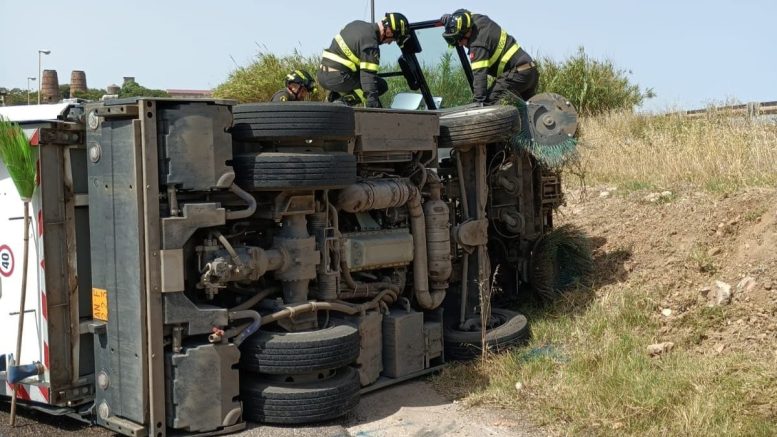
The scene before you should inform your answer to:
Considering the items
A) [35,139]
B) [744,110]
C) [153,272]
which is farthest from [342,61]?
[744,110]

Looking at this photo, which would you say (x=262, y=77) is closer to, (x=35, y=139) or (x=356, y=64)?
(x=356, y=64)

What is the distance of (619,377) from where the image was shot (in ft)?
19.1

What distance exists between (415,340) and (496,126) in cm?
181

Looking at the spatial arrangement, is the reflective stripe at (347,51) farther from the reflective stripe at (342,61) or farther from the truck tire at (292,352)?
the truck tire at (292,352)

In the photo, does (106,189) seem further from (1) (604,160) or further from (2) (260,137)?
(1) (604,160)

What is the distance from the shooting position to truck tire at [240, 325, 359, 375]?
5.33 metres

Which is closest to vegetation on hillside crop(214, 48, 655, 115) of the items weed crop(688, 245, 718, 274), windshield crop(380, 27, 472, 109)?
windshield crop(380, 27, 472, 109)

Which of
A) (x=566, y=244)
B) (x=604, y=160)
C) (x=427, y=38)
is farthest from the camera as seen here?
(x=604, y=160)

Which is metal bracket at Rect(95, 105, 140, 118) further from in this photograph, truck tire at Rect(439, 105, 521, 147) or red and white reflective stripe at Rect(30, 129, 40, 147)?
truck tire at Rect(439, 105, 521, 147)

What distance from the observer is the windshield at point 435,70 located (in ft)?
29.6

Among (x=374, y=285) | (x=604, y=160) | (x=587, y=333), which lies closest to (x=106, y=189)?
(x=374, y=285)

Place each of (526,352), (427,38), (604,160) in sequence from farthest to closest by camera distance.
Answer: (604,160), (427,38), (526,352)

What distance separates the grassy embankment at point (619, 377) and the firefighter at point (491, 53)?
2.17 meters

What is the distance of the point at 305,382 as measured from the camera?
549 cm
